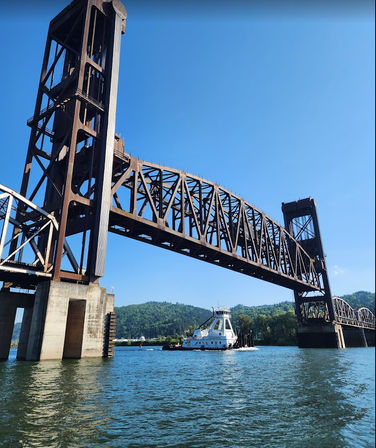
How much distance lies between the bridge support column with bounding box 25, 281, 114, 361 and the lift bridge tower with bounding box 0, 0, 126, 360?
2.9 inches

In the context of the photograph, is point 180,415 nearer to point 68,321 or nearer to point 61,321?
point 61,321

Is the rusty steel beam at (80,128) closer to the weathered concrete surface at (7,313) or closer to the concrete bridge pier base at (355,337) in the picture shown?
the weathered concrete surface at (7,313)

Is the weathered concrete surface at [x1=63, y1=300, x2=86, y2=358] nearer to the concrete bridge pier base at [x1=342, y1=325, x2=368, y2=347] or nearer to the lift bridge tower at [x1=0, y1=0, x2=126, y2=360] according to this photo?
the lift bridge tower at [x1=0, y1=0, x2=126, y2=360]

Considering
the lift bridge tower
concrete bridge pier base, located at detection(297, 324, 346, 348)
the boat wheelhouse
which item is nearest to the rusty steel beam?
the lift bridge tower

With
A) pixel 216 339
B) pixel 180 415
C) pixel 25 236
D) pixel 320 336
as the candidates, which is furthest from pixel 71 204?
pixel 320 336

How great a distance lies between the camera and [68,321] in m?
28.5

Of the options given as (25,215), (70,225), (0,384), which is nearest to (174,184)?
(70,225)

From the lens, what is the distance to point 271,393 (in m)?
13.3

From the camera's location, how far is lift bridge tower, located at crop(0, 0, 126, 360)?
26.2 m

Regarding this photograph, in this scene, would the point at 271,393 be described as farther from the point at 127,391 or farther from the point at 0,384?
the point at 0,384

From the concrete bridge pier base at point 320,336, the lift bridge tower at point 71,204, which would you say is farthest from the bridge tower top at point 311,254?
the lift bridge tower at point 71,204

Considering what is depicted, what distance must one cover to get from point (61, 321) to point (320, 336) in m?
67.7

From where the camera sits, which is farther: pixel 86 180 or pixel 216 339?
pixel 216 339

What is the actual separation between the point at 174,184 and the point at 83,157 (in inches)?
538
